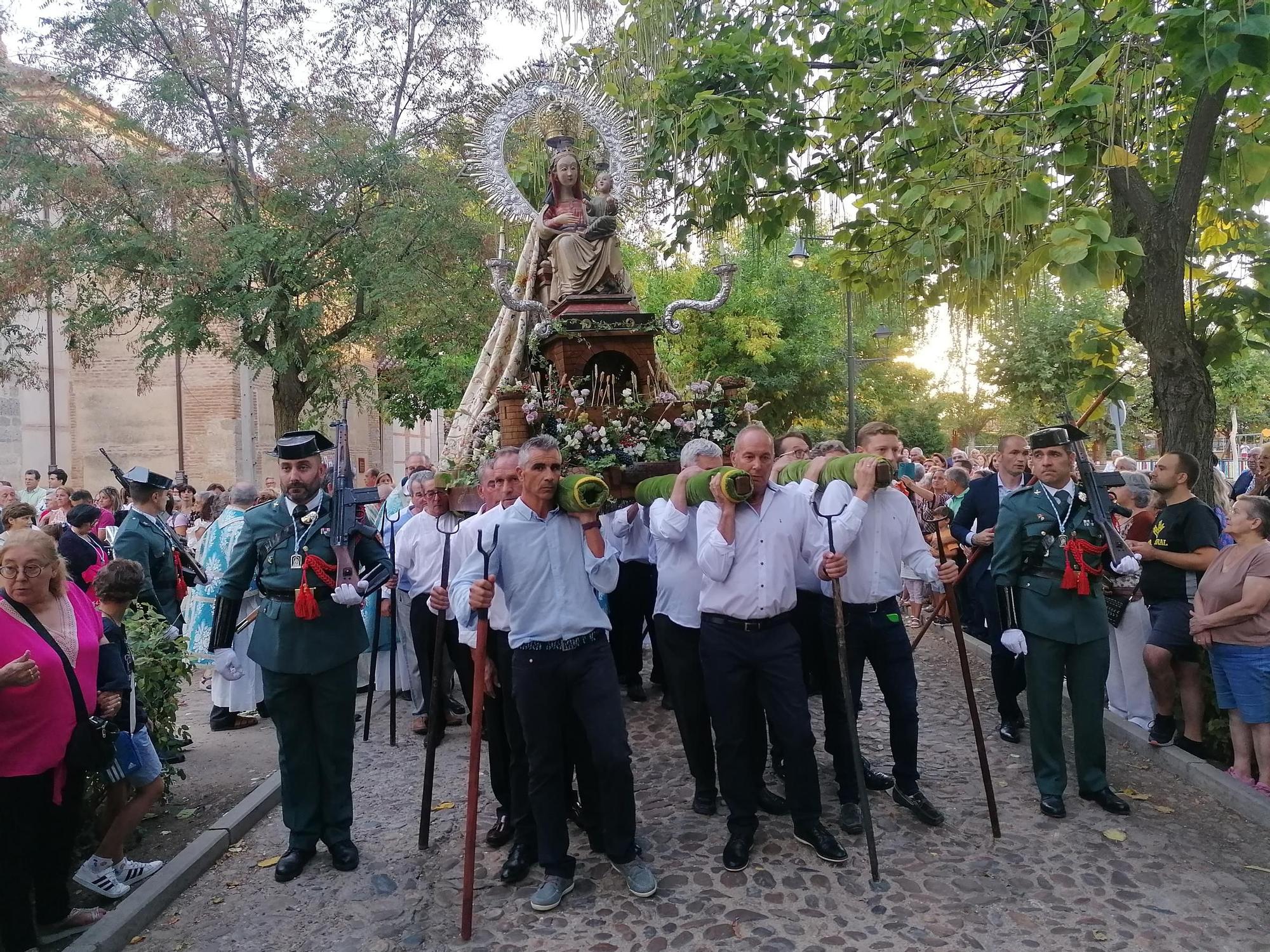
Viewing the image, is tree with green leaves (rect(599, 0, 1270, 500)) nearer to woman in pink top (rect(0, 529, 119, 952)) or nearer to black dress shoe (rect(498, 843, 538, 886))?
black dress shoe (rect(498, 843, 538, 886))

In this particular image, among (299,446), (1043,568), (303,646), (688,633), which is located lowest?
(688,633)

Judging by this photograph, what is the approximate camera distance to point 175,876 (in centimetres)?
462

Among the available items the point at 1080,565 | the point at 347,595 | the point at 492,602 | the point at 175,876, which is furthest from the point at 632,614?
the point at 175,876

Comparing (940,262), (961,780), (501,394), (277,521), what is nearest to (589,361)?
(501,394)

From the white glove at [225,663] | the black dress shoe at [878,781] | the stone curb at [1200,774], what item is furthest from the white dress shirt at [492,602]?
the stone curb at [1200,774]

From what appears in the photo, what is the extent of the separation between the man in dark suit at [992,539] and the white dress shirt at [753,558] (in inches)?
72.9

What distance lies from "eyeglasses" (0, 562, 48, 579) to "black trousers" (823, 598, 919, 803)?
3993 mm

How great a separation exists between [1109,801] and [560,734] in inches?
128

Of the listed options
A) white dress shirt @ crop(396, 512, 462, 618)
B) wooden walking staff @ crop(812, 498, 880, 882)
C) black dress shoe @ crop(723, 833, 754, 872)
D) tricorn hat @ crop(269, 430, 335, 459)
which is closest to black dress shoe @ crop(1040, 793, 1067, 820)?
wooden walking staff @ crop(812, 498, 880, 882)

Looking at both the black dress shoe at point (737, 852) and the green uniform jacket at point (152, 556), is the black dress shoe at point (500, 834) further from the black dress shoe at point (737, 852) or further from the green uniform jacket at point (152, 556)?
the green uniform jacket at point (152, 556)

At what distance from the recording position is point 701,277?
25.0 metres

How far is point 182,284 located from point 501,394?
364 inches

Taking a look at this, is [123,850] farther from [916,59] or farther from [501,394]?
[916,59]

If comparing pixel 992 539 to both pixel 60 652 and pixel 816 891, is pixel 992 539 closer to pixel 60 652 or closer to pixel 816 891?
pixel 816 891
